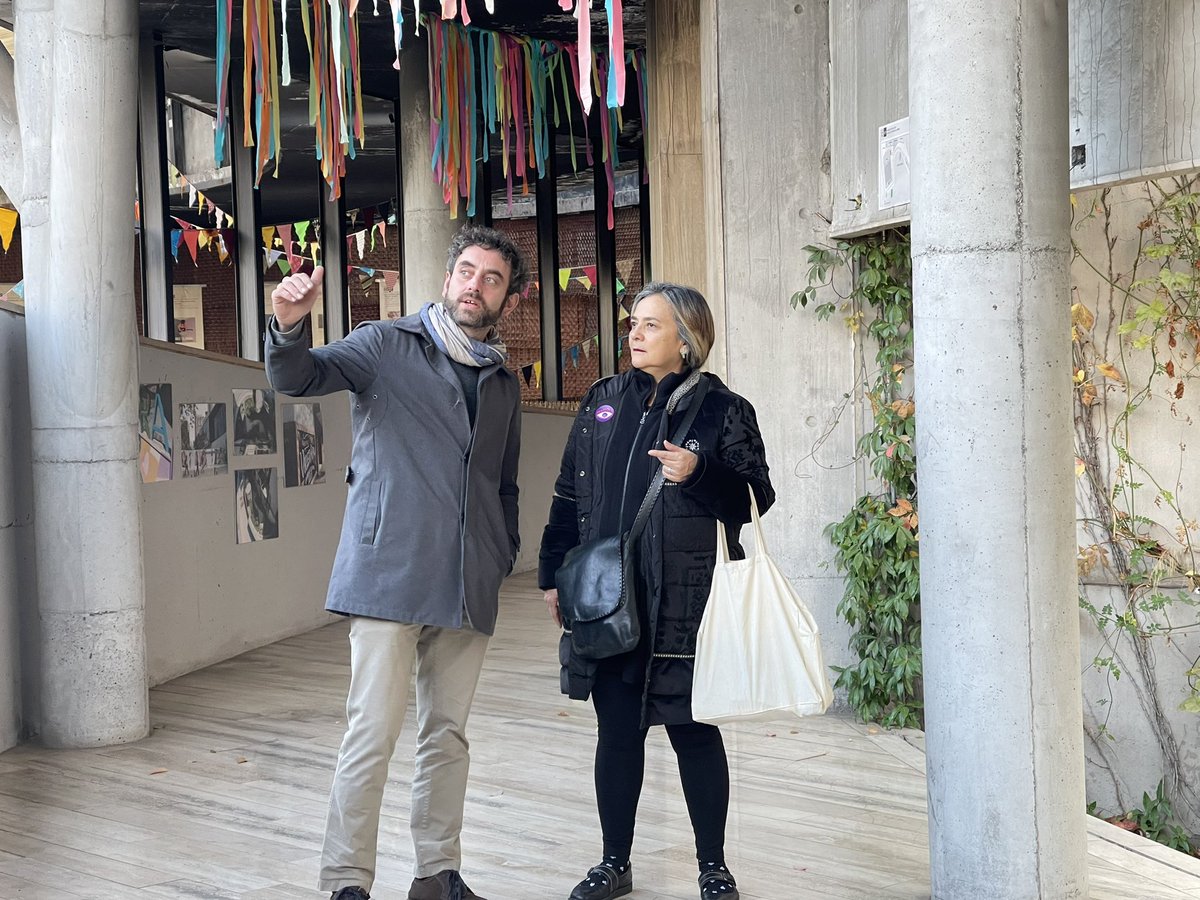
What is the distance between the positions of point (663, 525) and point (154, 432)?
384 centimetres

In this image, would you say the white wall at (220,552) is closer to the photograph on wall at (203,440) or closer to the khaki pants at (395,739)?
the photograph on wall at (203,440)

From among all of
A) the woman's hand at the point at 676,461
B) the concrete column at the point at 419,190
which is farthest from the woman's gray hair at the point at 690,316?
the concrete column at the point at 419,190

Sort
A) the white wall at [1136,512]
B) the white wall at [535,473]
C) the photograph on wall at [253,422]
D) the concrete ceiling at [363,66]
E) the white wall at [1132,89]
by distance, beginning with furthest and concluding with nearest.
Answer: the white wall at [535,473]
the concrete ceiling at [363,66]
the photograph on wall at [253,422]
the white wall at [1136,512]
the white wall at [1132,89]

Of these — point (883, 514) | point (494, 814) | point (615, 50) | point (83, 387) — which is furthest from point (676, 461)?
point (83, 387)

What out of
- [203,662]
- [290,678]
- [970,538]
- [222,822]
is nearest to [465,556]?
[970,538]

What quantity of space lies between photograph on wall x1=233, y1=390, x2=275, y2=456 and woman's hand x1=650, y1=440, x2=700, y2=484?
4.44m

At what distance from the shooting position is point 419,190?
9.62 m

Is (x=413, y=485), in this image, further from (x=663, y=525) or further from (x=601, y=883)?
(x=601, y=883)

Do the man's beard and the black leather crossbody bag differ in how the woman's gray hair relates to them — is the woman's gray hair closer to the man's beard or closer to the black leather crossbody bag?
the black leather crossbody bag

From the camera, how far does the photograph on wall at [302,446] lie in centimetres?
754

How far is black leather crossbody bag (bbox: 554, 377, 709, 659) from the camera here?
116 inches

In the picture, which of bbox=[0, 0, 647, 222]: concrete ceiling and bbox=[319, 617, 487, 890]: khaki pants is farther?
bbox=[0, 0, 647, 222]: concrete ceiling

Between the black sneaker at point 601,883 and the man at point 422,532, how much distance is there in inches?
10.5

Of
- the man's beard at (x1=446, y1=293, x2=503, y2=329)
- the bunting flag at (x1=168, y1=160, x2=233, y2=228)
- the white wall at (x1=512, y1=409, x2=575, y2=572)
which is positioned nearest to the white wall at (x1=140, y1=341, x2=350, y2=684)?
the white wall at (x1=512, y1=409, x2=575, y2=572)
